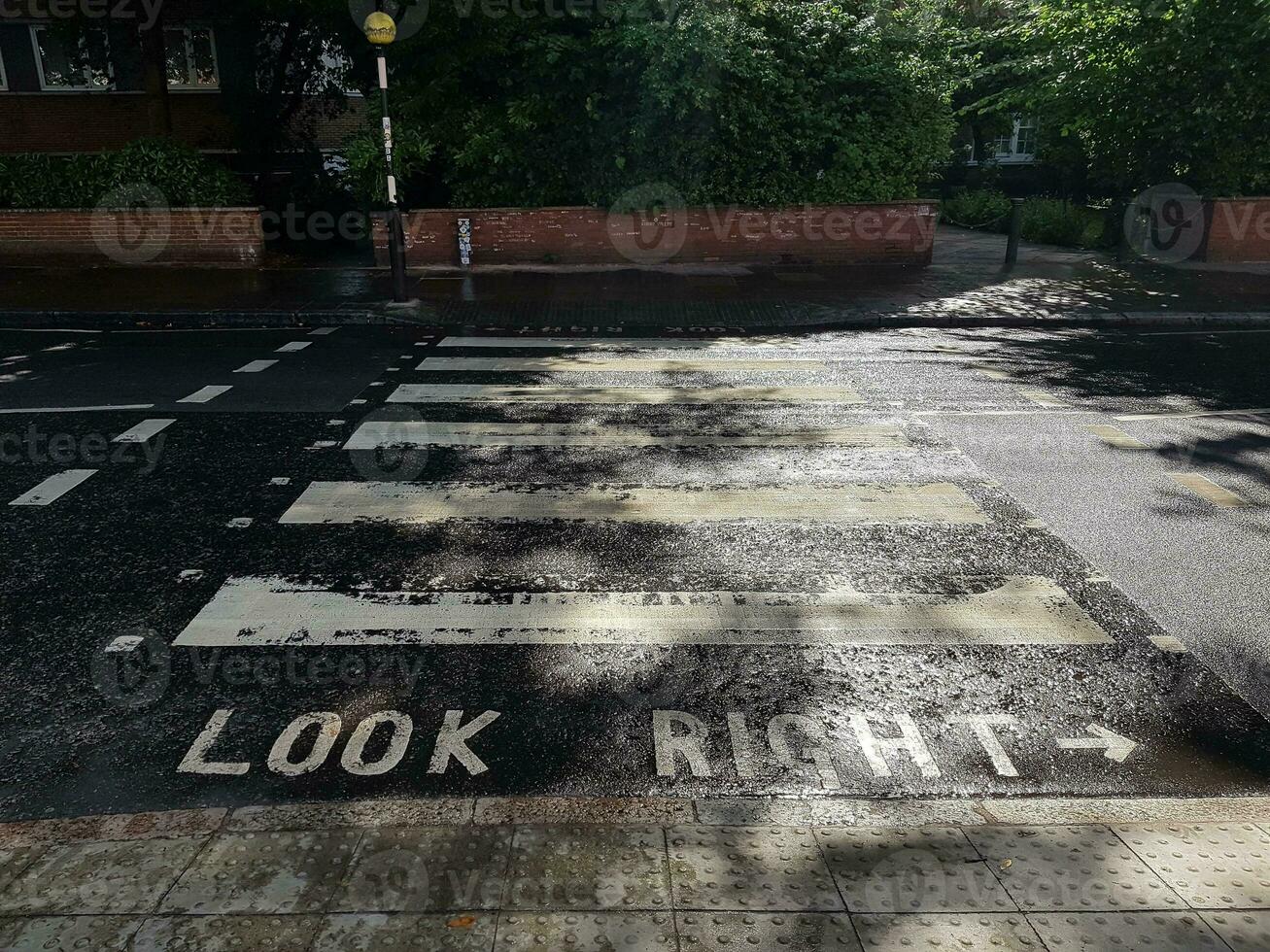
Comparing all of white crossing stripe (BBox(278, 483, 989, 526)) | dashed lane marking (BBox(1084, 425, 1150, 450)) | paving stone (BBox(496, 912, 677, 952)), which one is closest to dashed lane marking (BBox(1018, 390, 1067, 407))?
dashed lane marking (BBox(1084, 425, 1150, 450))

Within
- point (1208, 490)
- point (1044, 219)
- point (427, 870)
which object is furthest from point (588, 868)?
point (1044, 219)

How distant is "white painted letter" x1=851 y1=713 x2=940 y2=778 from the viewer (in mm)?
4277

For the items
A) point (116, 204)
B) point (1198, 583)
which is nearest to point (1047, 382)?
point (1198, 583)

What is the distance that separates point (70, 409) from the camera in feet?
30.8

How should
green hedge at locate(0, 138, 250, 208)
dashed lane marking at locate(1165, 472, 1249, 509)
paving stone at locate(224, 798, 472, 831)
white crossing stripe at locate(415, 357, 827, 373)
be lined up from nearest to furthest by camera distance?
paving stone at locate(224, 798, 472, 831) → dashed lane marking at locate(1165, 472, 1249, 509) → white crossing stripe at locate(415, 357, 827, 373) → green hedge at locate(0, 138, 250, 208)

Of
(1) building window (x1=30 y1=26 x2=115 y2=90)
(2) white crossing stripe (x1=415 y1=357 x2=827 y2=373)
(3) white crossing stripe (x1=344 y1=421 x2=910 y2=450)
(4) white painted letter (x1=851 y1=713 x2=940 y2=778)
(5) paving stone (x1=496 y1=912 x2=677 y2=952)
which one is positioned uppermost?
(1) building window (x1=30 y1=26 x2=115 y2=90)

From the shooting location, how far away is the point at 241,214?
17.8 metres

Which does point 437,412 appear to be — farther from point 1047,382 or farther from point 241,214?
point 241,214

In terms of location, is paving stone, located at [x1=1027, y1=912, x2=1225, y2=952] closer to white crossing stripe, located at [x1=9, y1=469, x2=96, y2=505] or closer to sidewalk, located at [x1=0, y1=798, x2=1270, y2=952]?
sidewalk, located at [x1=0, y1=798, x2=1270, y2=952]

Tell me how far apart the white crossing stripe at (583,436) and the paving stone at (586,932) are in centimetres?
551

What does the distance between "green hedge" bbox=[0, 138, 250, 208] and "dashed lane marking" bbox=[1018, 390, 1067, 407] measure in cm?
1487

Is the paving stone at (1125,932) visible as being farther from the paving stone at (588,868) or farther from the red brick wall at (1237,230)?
the red brick wall at (1237,230)

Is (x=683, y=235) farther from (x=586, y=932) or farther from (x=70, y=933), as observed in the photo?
(x=70, y=933)

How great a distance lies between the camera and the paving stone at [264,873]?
130 inches
